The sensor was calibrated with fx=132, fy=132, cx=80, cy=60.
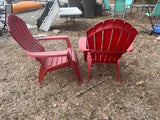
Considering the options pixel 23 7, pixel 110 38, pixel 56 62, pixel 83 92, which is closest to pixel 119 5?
pixel 110 38

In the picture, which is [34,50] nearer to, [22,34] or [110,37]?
[22,34]

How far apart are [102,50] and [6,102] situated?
5.74ft

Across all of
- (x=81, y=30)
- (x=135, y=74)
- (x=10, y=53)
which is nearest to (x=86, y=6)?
(x=81, y=30)

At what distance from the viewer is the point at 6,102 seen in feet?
6.96

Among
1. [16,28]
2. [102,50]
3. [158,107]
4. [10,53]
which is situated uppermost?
[16,28]

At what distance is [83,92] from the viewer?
227 centimetres

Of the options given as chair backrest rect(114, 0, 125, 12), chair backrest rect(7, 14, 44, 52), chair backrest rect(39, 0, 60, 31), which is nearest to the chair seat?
chair backrest rect(7, 14, 44, 52)

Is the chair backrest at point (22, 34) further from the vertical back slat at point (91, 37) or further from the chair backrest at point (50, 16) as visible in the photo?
the chair backrest at point (50, 16)

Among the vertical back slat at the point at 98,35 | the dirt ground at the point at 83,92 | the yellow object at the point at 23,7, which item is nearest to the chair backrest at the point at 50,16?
the dirt ground at the point at 83,92

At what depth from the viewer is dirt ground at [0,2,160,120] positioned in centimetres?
192

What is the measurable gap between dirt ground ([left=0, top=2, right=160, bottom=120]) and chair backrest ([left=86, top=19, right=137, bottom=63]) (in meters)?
0.62

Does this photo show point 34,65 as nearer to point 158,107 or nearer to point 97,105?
point 97,105

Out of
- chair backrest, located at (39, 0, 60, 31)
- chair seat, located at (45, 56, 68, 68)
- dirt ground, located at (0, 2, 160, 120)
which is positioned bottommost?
dirt ground, located at (0, 2, 160, 120)

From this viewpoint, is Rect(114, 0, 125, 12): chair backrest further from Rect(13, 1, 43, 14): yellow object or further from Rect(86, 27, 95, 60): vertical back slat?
Rect(13, 1, 43, 14): yellow object
